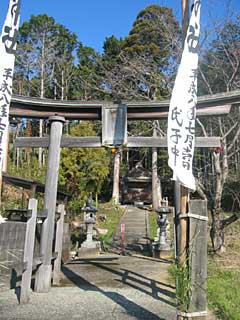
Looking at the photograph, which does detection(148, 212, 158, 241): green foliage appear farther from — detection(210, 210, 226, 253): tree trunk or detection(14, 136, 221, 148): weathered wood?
detection(14, 136, 221, 148): weathered wood

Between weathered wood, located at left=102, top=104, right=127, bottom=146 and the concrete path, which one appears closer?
the concrete path

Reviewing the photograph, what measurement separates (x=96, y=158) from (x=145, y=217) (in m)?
4.94

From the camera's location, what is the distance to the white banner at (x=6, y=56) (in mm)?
3945

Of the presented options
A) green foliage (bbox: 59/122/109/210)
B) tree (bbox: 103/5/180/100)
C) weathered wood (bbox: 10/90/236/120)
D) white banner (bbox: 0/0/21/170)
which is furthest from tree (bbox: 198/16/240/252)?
green foliage (bbox: 59/122/109/210)

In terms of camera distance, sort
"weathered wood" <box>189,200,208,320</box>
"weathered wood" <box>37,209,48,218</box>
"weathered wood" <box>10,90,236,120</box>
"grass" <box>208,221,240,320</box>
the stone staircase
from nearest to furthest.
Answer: "weathered wood" <box>189,200,208,320</box> → "grass" <box>208,221,240,320</box> → "weathered wood" <box>37,209,48,218</box> → "weathered wood" <box>10,90,236,120</box> → the stone staircase

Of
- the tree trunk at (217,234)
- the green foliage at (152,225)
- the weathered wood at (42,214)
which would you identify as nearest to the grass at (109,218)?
the green foliage at (152,225)

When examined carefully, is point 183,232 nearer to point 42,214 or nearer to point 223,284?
point 42,214

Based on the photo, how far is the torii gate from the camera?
551 centimetres

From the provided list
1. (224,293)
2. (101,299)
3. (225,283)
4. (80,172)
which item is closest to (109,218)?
(80,172)

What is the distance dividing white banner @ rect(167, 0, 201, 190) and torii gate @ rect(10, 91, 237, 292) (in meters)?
1.97

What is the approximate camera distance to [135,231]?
16469 mm

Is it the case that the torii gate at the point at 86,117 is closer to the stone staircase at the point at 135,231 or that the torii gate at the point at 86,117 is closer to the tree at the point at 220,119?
the tree at the point at 220,119

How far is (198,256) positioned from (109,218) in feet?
53.9

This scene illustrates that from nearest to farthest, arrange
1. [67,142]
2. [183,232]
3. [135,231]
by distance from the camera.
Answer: [183,232], [67,142], [135,231]
